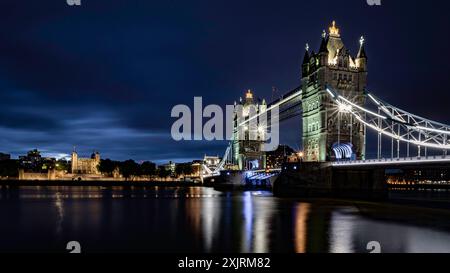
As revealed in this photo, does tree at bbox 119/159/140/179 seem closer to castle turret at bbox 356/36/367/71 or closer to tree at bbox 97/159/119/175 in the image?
tree at bbox 97/159/119/175

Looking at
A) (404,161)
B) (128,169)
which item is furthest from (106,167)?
(404,161)

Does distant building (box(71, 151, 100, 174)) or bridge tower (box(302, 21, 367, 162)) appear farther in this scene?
distant building (box(71, 151, 100, 174))

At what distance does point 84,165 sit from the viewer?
195m

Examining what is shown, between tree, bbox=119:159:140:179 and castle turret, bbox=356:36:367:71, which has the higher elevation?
castle turret, bbox=356:36:367:71

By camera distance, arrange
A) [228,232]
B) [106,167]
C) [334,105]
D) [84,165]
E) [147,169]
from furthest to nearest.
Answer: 1. [84,165]
2. [147,169]
3. [106,167]
4. [334,105]
5. [228,232]

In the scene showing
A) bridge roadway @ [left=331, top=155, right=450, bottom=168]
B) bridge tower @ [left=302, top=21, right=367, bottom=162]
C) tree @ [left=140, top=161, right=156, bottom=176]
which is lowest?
tree @ [left=140, top=161, right=156, bottom=176]

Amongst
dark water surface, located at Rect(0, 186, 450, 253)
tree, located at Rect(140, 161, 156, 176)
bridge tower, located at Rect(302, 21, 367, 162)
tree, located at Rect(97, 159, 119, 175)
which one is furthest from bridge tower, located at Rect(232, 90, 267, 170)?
dark water surface, located at Rect(0, 186, 450, 253)

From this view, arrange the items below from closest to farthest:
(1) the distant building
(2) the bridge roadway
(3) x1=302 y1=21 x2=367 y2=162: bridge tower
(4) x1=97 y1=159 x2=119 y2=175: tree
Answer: (2) the bridge roadway, (3) x1=302 y1=21 x2=367 y2=162: bridge tower, (4) x1=97 y1=159 x2=119 y2=175: tree, (1) the distant building

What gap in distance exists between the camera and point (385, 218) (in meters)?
33.6

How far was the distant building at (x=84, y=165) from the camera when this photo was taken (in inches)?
7485

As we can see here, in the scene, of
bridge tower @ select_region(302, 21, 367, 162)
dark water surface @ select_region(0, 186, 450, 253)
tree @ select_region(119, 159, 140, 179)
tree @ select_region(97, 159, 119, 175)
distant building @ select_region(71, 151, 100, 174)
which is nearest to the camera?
dark water surface @ select_region(0, 186, 450, 253)

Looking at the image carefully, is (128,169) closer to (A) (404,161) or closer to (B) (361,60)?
(B) (361,60)

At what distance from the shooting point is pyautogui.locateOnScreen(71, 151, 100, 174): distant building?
190125mm

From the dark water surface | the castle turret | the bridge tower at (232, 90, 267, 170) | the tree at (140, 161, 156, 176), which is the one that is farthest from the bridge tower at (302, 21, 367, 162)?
the tree at (140, 161, 156, 176)
